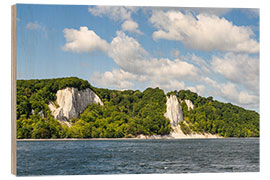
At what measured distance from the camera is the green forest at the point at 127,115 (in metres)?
35.6

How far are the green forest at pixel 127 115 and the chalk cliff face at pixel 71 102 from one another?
0.55 m

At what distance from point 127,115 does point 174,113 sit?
7914 millimetres

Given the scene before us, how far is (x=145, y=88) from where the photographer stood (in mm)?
34438

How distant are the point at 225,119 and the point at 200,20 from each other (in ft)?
65.7

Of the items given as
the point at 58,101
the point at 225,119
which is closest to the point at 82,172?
the point at 58,101

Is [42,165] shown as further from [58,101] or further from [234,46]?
[58,101]

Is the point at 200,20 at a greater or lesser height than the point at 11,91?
greater

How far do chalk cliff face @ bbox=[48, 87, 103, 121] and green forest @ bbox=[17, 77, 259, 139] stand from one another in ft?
1.80

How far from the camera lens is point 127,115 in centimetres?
4116

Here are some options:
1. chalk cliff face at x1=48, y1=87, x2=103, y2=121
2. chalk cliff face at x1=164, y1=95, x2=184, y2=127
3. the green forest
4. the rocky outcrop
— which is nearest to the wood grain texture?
the green forest

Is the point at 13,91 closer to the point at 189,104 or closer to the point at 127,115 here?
the point at 127,115

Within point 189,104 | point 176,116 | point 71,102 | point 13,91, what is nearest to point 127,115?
point 71,102

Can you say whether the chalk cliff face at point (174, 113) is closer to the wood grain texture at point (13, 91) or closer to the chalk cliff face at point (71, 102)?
the chalk cliff face at point (71, 102)

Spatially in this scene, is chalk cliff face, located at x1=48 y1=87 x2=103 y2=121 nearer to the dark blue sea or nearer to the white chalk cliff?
the white chalk cliff
